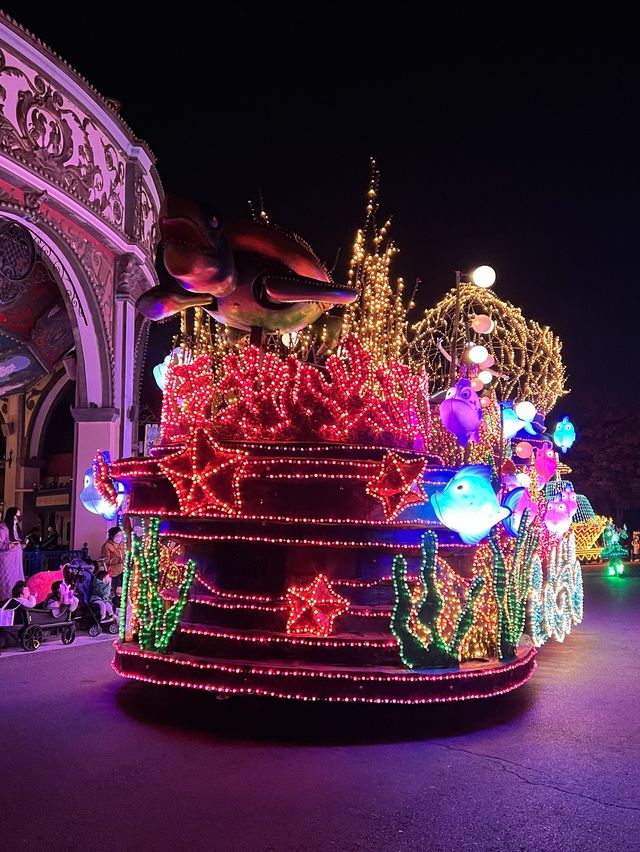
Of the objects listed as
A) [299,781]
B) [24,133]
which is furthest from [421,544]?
[24,133]

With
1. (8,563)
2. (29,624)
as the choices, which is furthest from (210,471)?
(8,563)

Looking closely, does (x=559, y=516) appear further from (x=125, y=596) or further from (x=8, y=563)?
(x=8, y=563)

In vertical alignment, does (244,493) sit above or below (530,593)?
above

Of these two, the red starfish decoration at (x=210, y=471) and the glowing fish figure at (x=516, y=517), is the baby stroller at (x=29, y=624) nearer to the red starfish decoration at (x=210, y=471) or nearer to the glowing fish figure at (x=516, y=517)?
the red starfish decoration at (x=210, y=471)

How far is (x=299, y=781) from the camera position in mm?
5469

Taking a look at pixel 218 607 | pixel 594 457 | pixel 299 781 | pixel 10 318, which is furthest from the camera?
pixel 594 457

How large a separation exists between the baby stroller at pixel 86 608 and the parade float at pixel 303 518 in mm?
3702

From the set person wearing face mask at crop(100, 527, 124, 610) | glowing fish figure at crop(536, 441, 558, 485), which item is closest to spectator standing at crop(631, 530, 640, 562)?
glowing fish figure at crop(536, 441, 558, 485)

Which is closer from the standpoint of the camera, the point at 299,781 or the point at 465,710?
the point at 299,781

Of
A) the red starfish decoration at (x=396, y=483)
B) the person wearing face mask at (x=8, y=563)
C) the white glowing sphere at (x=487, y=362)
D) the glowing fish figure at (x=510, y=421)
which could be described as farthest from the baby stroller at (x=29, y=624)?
the white glowing sphere at (x=487, y=362)

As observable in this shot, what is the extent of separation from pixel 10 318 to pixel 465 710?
43.9ft

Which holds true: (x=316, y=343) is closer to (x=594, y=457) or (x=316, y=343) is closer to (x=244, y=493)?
(x=244, y=493)

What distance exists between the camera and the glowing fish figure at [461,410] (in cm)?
808

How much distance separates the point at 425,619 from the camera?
23.7ft
